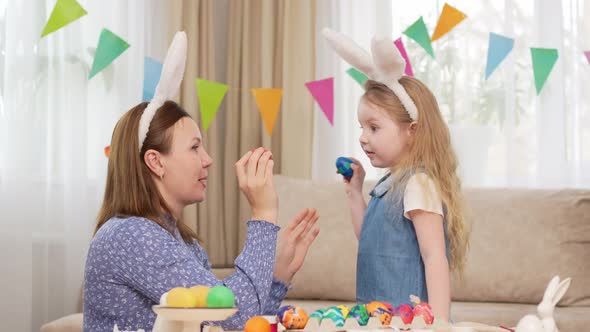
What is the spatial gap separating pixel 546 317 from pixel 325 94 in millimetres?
2763

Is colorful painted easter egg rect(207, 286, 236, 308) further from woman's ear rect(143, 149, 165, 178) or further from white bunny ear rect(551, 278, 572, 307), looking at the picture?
woman's ear rect(143, 149, 165, 178)

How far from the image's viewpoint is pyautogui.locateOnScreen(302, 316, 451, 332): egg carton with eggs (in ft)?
3.40

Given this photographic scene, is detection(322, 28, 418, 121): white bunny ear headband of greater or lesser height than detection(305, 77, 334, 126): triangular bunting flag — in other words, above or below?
below

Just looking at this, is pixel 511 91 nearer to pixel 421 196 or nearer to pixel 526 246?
pixel 526 246

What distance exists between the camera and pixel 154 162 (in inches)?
68.1

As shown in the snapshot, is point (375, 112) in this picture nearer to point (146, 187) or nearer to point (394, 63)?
point (394, 63)

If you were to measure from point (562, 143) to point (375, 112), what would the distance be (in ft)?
5.91

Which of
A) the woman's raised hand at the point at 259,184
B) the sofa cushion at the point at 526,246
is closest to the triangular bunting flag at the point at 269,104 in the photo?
the sofa cushion at the point at 526,246

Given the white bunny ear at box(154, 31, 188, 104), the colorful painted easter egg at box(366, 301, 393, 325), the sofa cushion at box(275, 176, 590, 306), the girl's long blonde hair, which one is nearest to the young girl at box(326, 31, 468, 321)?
the girl's long blonde hair

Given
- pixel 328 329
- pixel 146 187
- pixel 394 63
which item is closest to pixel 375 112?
pixel 394 63

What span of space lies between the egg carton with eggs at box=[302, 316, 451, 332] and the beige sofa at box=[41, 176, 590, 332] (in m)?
1.91

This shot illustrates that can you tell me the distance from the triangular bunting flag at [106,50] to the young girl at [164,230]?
5.41 feet

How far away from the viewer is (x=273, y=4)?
3865 mm

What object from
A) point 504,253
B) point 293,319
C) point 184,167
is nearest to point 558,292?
point 293,319
